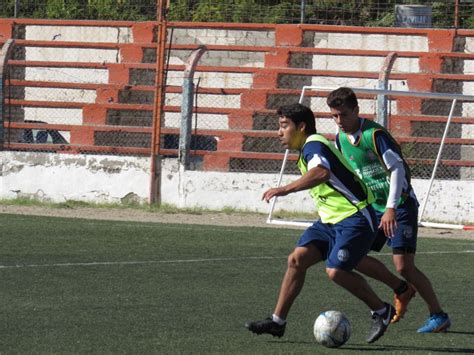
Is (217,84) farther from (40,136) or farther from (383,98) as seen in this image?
(383,98)

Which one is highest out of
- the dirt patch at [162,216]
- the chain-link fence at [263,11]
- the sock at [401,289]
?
the chain-link fence at [263,11]

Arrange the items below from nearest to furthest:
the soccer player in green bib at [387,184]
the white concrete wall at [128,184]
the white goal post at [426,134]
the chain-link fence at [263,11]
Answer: the soccer player in green bib at [387,184] < the white goal post at [426,134] < the white concrete wall at [128,184] < the chain-link fence at [263,11]

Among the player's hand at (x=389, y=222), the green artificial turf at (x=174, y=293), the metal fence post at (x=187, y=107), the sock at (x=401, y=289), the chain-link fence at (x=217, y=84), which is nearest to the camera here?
the green artificial turf at (x=174, y=293)

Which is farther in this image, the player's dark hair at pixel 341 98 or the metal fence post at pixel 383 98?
the metal fence post at pixel 383 98

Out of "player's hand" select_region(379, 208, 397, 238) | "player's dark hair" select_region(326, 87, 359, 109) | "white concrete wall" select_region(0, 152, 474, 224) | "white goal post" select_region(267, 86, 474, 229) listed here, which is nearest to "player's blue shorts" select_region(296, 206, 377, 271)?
"player's hand" select_region(379, 208, 397, 238)

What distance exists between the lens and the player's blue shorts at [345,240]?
7.79 metres

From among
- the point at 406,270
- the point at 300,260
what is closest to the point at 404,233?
the point at 406,270

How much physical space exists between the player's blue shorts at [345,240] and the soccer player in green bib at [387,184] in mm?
350

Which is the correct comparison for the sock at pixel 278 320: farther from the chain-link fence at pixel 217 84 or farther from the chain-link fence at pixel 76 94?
the chain-link fence at pixel 76 94

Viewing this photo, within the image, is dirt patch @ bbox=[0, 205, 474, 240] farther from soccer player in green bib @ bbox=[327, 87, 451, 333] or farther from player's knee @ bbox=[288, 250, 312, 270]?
player's knee @ bbox=[288, 250, 312, 270]

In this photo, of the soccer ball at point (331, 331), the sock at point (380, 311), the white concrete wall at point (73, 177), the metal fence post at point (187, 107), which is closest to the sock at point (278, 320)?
the soccer ball at point (331, 331)

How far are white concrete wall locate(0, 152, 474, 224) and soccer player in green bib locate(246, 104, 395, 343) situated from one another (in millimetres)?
10088

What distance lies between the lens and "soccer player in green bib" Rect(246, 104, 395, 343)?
7789mm

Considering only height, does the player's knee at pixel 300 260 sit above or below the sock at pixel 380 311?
above
